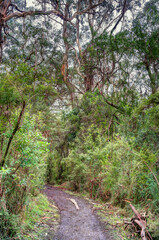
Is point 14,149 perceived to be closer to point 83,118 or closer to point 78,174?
point 78,174

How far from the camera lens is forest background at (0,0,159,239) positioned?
4.29 metres

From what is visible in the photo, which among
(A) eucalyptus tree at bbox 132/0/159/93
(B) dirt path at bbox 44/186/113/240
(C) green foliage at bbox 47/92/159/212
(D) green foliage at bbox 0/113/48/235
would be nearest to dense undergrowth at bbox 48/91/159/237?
(C) green foliage at bbox 47/92/159/212

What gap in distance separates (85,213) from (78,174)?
5094 mm

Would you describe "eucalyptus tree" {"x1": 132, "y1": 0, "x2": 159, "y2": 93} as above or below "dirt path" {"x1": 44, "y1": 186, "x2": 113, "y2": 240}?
above

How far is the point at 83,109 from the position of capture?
14547mm

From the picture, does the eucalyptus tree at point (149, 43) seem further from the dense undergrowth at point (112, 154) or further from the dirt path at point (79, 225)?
the dirt path at point (79, 225)

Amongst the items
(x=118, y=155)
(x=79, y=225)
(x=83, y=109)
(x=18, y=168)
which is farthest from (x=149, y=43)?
(x=79, y=225)

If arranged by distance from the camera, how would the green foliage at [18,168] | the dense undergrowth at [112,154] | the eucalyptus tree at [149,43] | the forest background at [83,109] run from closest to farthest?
1. the green foliage at [18,168]
2. the forest background at [83,109]
3. the dense undergrowth at [112,154]
4. the eucalyptus tree at [149,43]

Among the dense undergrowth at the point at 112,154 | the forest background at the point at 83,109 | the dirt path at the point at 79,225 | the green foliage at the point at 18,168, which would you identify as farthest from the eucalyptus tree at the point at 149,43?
the green foliage at the point at 18,168

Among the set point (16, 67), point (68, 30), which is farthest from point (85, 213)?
point (68, 30)

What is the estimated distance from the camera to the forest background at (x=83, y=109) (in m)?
4.29

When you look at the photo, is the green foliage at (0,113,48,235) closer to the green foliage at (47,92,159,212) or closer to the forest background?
the forest background

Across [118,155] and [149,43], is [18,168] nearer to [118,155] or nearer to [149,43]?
[118,155]

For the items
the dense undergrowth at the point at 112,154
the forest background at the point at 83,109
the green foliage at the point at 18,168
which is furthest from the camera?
the dense undergrowth at the point at 112,154
